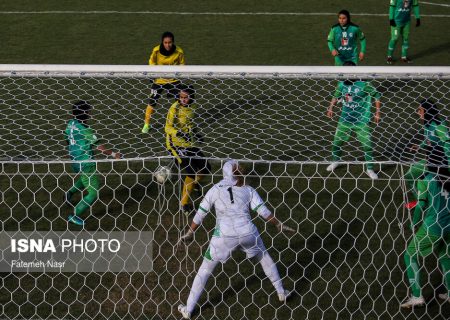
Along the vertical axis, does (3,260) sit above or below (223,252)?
below

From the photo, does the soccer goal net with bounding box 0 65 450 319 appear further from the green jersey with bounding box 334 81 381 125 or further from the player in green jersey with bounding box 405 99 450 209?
the player in green jersey with bounding box 405 99 450 209

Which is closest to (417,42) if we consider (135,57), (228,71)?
(135,57)

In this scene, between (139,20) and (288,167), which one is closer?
(288,167)

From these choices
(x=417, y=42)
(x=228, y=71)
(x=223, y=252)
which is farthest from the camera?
(x=417, y=42)

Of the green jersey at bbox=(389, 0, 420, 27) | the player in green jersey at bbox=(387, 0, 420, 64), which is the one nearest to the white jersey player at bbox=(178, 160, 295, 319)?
the player in green jersey at bbox=(387, 0, 420, 64)

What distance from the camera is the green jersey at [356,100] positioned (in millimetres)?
8891

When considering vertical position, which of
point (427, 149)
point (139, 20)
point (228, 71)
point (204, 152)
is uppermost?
point (228, 71)

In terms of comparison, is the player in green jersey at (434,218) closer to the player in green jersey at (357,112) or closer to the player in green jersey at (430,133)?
the player in green jersey at (430,133)

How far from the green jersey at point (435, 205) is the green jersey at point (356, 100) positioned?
211 centimetres

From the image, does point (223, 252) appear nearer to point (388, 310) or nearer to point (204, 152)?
point (388, 310)

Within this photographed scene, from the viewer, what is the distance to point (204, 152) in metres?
9.21

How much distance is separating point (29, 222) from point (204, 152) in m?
2.30

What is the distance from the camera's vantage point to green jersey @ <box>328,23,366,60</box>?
11.7 meters

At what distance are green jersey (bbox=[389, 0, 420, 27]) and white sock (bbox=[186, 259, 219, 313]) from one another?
349 inches
